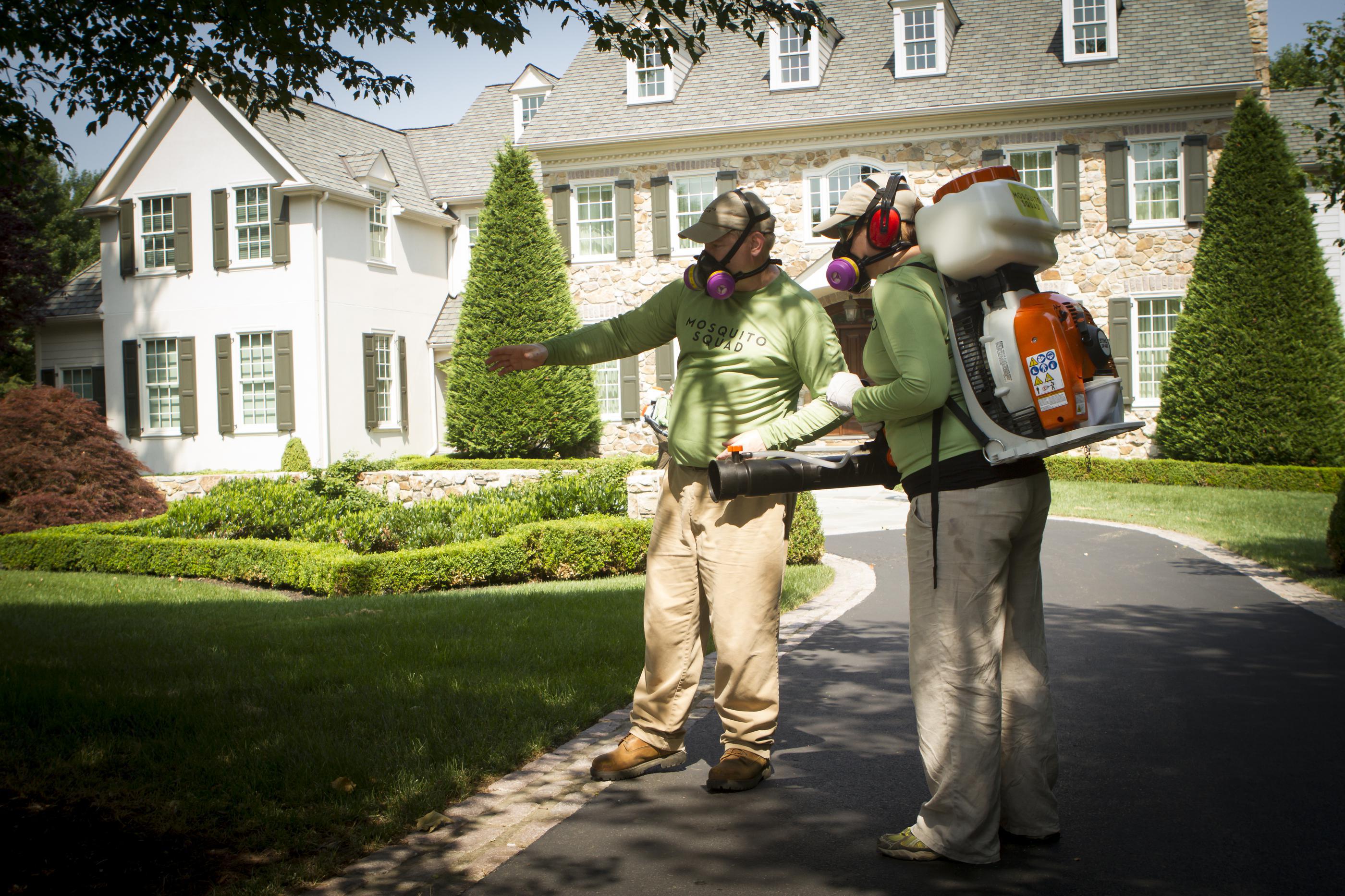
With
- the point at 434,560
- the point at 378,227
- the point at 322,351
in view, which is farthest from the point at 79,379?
the point at 434,560

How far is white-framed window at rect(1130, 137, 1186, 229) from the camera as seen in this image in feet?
67.5

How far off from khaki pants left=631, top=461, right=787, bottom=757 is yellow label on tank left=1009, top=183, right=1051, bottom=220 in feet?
4.73

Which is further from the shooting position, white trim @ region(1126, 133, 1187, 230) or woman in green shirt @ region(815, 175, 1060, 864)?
white trim @ region(1126, 133, 1187, 230)

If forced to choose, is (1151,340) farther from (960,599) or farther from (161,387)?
(161,387)

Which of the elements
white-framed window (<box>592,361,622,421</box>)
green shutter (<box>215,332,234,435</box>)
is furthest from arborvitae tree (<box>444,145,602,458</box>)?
green shutter (<box>215,332,234,435</box>)

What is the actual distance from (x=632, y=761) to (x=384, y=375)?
20726mm

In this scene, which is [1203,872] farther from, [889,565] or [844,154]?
[844,154]

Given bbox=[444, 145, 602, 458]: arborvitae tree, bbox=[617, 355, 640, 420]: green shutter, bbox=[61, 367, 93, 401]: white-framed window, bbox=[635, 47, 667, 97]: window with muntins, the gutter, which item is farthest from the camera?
bbox=[61, 367, 93, 401]: white-framed window

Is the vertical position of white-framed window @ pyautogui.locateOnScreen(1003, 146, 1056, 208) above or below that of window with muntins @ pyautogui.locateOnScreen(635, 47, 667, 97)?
below

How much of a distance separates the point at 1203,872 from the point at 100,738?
4150 millimetres

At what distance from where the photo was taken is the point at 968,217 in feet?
10.5

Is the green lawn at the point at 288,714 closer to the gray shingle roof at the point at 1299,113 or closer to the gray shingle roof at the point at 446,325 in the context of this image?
the gray shingle roof at the point at 446,325

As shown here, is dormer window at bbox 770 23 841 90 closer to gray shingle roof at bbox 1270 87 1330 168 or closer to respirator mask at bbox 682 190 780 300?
gray shingle roof at bbox 1270 87 1330 168

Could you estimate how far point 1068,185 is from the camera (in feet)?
68.1
